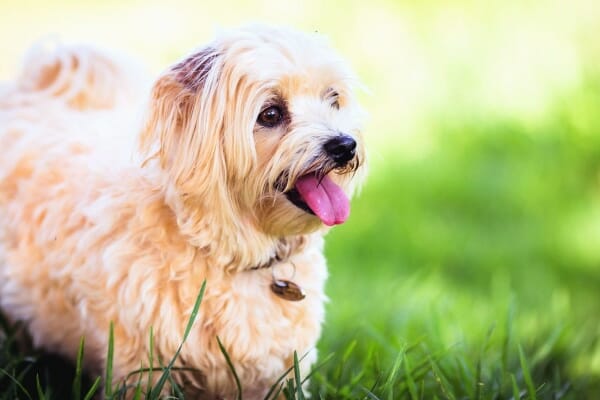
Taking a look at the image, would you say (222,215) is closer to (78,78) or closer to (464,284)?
(78,78)

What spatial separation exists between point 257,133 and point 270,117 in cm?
8

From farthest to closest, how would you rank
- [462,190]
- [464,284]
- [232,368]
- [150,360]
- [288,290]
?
1. [462,190]
2. [464,284]
3. [288,290]
4. [232,368]
5. [150,360]

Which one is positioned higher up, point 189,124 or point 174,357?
point 189,124

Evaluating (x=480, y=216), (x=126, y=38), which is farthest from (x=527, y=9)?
(x=126, y=38)

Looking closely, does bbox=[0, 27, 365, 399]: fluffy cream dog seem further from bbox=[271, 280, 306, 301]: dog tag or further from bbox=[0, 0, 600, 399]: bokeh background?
bbox=[0, 0, 600, 399]: bokeh background

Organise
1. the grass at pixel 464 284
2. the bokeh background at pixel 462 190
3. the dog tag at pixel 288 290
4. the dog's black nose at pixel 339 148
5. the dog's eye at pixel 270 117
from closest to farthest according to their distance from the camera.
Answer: the dog's black nose at pixel 339 148
the dog's eye at pixel 270 117
the dog tag at pixel 288 290
the grass at pixel 464 284
the bokeh background at pixel 462 190

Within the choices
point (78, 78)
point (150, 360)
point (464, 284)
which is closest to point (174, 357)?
point (150, 360)

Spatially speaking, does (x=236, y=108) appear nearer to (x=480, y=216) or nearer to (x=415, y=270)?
(x=415, y=270)

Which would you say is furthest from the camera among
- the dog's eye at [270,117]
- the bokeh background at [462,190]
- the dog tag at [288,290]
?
the bokeh background at [462,190]

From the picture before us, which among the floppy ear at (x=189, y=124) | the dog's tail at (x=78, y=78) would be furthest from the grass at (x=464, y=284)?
the dog's tail at (x=78, y=78)

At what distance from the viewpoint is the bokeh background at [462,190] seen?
3.65 m

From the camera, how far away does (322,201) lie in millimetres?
2758

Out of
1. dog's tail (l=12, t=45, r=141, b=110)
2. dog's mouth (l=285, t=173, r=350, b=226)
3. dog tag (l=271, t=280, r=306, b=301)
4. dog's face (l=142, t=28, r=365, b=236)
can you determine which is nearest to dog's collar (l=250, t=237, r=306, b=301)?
dog tag (l=271, t=280, r=306, b=301)

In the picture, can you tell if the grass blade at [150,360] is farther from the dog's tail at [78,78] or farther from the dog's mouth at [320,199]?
the dog's tail at [78,78]
